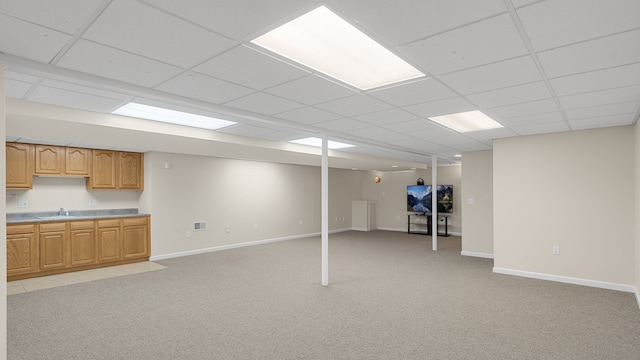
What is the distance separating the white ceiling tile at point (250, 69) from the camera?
7.45 feet

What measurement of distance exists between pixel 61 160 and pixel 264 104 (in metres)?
4.68

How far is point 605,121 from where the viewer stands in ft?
14.4

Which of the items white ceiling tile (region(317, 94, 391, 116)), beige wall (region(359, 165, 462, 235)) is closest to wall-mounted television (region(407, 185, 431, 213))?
beige wall (region(359, 165, 462, 235))

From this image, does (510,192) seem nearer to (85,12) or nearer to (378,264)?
(378,264)

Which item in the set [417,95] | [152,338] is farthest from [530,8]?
[152,338]

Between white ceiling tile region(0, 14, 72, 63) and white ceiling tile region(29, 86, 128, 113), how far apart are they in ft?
3.36

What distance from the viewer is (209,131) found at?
5.12 m

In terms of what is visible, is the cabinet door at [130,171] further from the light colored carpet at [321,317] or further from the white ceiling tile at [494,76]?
the white ceiling tile at [494,76]

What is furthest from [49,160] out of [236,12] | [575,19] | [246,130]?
[575,19]

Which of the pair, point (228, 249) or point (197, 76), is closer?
point (197, 76)

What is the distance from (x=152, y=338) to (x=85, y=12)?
278 cm

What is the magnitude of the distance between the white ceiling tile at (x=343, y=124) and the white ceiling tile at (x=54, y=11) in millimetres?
2900

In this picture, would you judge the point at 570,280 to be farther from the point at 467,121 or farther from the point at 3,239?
the point at 3,239

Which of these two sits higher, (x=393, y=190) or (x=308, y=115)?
(x=308, y=115)
